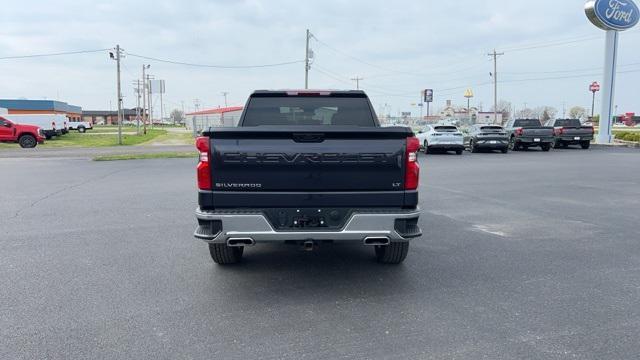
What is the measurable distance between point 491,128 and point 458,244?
826 inches

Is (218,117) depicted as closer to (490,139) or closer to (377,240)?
(490,139)

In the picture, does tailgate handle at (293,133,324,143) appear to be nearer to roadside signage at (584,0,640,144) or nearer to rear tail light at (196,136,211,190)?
rear tail light at (196,136,211,190)

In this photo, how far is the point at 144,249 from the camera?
6195mm

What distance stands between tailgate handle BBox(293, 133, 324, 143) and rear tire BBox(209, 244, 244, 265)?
1.59 m

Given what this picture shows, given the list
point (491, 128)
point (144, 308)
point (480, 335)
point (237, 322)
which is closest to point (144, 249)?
point (144, 308)

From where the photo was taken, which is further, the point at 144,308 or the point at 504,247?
the point at 504,247

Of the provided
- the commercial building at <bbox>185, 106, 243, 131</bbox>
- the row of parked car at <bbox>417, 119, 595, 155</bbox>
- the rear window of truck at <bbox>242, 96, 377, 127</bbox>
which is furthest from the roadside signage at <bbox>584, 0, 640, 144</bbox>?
the rear window of truck at <bbox>242, 96, 377, 127</bbox>

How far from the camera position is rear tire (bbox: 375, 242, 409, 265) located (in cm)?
524

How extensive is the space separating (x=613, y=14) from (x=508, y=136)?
1280 cm

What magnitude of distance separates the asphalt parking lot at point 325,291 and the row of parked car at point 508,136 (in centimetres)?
1539

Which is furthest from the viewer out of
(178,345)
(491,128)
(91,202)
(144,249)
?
(491,128)

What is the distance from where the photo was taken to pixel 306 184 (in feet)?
14.3

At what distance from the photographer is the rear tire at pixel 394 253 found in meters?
5.24

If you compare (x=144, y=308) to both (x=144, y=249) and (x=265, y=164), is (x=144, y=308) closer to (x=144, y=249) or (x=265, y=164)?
(x=265, y=164)
